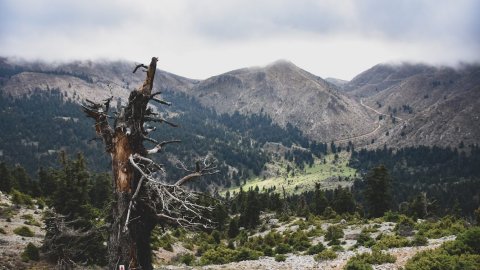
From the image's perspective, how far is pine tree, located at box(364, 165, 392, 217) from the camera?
79750mm

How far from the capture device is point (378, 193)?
7988 centimetres

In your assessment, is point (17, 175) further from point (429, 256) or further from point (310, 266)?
point (429, 256)

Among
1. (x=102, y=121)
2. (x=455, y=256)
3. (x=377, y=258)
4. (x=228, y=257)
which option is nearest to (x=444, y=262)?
(x=455, y=256)

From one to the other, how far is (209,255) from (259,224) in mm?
50524

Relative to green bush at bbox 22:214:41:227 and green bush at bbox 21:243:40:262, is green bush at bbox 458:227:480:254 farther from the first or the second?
green bush at bbox 22:214:41:227

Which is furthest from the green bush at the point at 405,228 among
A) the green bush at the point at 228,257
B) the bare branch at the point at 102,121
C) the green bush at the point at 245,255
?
the bare branch at the point at 102,121

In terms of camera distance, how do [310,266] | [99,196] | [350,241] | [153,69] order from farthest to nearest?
[99,196] < [350,241] < [310,266] < [153,69]

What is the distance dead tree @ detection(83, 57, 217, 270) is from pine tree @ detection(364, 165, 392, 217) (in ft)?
234

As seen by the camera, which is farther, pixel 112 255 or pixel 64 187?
pixel 64 187

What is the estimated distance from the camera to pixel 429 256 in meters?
22.8

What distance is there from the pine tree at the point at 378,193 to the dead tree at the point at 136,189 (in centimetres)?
7147

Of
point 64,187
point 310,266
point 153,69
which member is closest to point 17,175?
point 64,187

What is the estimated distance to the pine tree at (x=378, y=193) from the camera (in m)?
79.8

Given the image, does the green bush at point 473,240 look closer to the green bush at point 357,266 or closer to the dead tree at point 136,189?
the green bush at point 357,266
